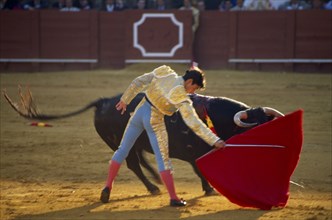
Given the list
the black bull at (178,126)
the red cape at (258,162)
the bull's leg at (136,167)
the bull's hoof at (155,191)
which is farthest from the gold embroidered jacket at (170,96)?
the bull's hoof at (155,191)

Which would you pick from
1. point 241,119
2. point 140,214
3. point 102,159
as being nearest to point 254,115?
point 241,119

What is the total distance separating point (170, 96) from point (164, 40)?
31.8 feet

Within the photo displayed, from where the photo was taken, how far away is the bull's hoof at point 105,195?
589 cm

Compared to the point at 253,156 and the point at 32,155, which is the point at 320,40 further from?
the point at 253,156

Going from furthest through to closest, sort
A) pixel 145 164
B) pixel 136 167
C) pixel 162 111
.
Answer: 1. pixel 145 164
2. pixel 136 167
3. pixel 162 111

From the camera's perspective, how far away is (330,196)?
651 cm

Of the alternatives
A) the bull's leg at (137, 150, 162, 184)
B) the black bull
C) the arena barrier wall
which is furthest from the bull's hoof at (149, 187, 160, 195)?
the arena barrier wall

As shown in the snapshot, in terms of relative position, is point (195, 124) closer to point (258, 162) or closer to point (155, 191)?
point (258, 162)

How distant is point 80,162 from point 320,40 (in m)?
7.58

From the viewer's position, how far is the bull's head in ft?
19.7

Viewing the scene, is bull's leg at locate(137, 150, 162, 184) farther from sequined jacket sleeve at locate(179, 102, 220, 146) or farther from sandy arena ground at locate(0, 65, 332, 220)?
sequined jacket sleeve at locate(179, 102, 220, 146)

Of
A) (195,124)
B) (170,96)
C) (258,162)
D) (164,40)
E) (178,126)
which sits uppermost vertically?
(170,96)

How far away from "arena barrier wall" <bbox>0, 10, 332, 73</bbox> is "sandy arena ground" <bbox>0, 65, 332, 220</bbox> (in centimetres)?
44

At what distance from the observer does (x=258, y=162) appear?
5805mm
